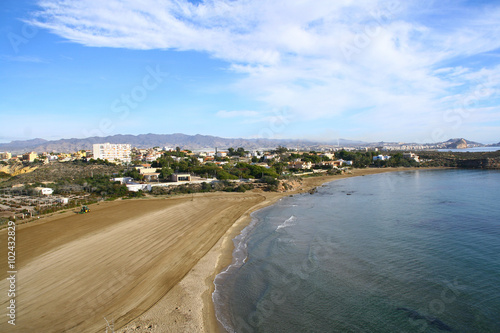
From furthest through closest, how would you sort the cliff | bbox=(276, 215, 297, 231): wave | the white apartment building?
the white apartment building
the cliff
bbox=(276, 215, 297, 231): wave

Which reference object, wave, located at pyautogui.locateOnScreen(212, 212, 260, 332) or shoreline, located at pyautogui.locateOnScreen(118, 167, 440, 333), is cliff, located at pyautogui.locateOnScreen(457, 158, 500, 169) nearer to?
wave, located at pyautogui.locateOnScreen(212, 212, 260, 332)

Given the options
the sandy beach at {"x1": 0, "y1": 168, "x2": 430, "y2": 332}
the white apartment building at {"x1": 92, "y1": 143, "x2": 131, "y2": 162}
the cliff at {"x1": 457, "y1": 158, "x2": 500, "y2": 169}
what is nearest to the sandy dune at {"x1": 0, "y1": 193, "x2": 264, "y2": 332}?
the sandy beach at {"x1": 0, "y1": 168, "x2": 430, "y2": 332}

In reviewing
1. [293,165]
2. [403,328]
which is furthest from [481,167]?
[403,328]

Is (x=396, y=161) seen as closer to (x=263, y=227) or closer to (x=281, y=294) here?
(x=263, y=227)

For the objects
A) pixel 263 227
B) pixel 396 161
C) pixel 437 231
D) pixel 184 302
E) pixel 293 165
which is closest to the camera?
pixel 184 302

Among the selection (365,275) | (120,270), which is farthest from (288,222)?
(120,270)

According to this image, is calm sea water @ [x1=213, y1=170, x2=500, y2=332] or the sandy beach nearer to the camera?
the sandy beach

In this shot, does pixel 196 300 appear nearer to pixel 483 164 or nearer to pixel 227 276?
pixel 227 276
